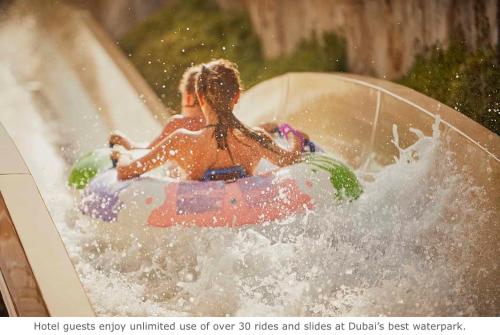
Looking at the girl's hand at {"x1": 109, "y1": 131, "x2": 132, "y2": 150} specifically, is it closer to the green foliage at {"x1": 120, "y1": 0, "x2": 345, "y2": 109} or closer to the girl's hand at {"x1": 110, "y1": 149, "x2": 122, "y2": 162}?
the girl's hand at {"x1": 110, "y1": 149, "x2": 122, "y2": 162}

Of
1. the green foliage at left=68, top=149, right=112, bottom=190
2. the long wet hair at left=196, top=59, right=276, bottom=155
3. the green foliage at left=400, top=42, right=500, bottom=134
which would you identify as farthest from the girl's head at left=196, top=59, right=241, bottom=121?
the green foliage at left=400, top=42, right=500, bottom=134

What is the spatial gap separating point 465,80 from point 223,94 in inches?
42.3

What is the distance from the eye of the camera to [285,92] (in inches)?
117

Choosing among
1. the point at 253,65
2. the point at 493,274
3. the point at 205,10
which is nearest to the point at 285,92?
the point at 253,65

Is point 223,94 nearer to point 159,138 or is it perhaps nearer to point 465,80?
point 159,138

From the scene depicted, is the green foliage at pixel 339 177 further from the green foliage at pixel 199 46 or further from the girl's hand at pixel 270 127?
the green foliage at pixel 199 46

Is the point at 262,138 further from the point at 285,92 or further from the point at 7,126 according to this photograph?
the point at 7,126

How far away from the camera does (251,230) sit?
9.00ft

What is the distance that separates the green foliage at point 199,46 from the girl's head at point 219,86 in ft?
0.13

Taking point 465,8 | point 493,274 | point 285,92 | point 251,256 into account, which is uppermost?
point 465,8

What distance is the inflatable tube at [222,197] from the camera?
272 cm

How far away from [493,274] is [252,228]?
1045mm

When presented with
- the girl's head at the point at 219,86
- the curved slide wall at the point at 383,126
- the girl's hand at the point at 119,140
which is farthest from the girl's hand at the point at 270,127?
the girl's hand at the point at 119,140

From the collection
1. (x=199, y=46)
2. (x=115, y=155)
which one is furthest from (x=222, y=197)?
(x=199, y=46)
